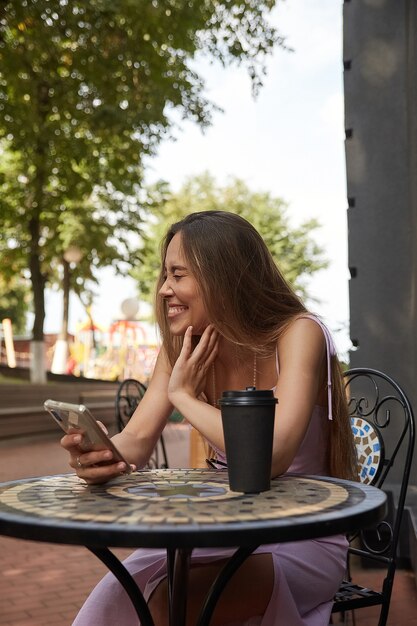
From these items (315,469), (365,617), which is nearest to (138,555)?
(315,469)

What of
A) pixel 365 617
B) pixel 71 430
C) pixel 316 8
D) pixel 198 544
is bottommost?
pixel 365 617

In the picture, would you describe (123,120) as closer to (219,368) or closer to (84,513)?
(219,368)

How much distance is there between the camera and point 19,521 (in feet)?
4.76

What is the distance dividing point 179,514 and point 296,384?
68 cm

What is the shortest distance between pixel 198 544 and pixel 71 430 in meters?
0.65

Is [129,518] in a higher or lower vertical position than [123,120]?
lower

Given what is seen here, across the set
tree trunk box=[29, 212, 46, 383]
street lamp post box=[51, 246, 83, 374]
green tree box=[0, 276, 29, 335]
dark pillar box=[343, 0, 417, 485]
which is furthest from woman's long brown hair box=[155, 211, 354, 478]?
green tree box=[0, 276, 29, 335]

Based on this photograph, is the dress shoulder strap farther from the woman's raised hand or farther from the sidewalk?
the sidewalk

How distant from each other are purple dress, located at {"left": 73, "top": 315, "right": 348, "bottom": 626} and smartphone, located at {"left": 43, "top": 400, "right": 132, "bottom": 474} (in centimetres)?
26

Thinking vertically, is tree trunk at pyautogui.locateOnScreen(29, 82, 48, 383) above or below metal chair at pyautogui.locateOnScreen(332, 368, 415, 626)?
above

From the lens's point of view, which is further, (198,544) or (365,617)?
(365,617)

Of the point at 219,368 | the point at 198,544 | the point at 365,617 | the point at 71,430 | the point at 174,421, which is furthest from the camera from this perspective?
the point at 174,421

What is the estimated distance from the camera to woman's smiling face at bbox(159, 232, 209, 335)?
2.31 metres

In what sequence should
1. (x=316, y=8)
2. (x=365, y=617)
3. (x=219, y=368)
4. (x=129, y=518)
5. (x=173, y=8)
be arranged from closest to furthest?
(x=129, y=518) → (x=219, y=368) → (x=365, y=617) → (x=173, y=8) → (x=316, y=8)
